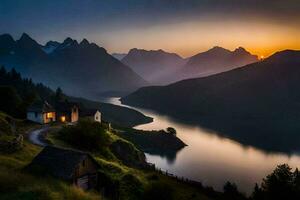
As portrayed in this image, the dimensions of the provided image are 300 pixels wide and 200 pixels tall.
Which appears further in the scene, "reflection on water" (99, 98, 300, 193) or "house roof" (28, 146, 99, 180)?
"reflection on water" (99, 98, 300, 193)

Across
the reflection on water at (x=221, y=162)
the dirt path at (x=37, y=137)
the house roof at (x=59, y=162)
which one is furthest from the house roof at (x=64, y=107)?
the house roof at (x=59, y=162)

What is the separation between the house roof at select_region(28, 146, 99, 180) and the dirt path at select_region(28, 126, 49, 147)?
1995 cm

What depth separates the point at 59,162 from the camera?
4141 cm

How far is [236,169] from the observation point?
116m

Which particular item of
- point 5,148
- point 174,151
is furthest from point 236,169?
point 5,148

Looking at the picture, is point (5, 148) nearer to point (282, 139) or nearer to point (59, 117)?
point (59, 117)

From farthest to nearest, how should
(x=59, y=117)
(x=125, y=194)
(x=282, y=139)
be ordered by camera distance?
1. (x=282, y=139)
2. (x=59, y=117)
3. (x=125, y=194)

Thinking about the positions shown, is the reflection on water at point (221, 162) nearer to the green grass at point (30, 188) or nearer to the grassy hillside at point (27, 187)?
Answer: the grassy hillside at point (27, 187)

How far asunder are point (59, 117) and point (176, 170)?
129ft

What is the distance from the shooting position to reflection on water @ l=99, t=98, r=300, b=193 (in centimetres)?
10364

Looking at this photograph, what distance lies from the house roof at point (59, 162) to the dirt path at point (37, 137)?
785 inches

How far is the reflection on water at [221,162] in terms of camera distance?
104 metres

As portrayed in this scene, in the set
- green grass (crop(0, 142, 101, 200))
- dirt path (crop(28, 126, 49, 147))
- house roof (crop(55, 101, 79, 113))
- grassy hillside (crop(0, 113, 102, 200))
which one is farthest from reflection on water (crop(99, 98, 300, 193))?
green grass (crop(0, 142, 101, 200))

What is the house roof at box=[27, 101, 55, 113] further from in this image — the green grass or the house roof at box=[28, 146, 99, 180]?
the house roof at box=[28, 146, 99, 180]
